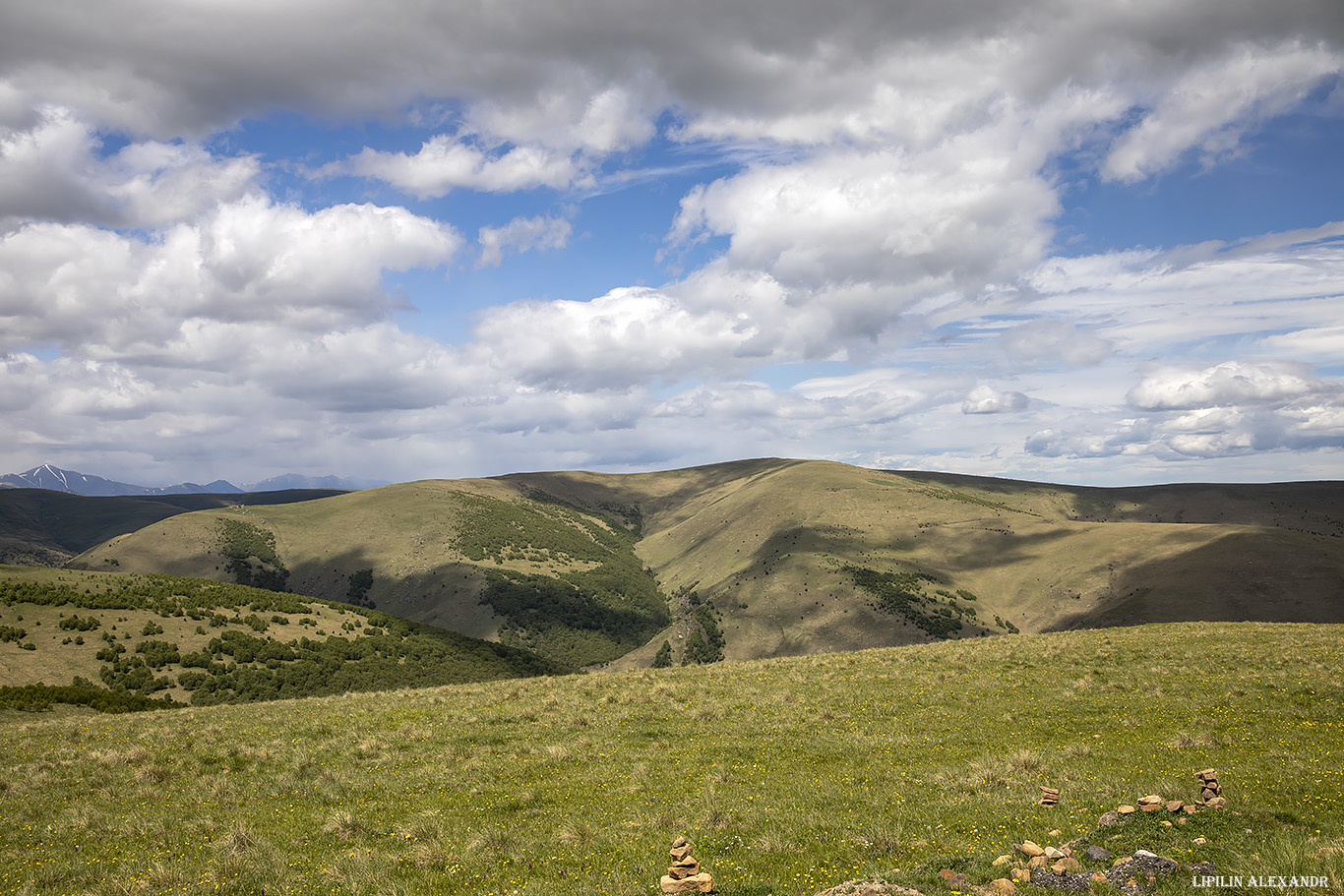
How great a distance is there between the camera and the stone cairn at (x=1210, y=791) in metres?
11.3

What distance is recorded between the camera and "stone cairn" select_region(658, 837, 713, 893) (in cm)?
973

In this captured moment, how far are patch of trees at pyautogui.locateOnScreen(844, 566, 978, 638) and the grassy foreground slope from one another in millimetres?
99412

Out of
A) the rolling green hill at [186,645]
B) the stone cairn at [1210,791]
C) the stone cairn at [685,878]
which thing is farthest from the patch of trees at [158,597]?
Result: the stone cairn at [1210,791]

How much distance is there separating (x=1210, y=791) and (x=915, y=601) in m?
130

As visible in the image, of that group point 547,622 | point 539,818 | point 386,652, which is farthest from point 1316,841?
point 547,622

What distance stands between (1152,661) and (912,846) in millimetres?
23917

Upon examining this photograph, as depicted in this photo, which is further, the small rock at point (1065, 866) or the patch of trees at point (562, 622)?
the patch of trees at point (562, 622)

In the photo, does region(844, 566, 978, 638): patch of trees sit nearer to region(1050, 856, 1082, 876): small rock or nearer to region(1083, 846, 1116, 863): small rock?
region(1083, 846, 1116, 863): small rock

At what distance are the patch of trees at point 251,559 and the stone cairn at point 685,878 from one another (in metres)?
201

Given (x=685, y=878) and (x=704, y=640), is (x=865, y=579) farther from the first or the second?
(x=685, y=878)

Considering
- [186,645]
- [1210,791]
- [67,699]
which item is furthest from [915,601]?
[67,699]

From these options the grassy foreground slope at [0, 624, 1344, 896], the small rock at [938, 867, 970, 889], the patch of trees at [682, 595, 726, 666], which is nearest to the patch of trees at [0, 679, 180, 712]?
the grassy foreground slope at [0, 624, 1344, 896]

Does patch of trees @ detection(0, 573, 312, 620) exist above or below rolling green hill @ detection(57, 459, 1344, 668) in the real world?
above

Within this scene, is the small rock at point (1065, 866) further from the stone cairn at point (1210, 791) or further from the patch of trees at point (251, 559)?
the patch of trees at point (251, 559)
